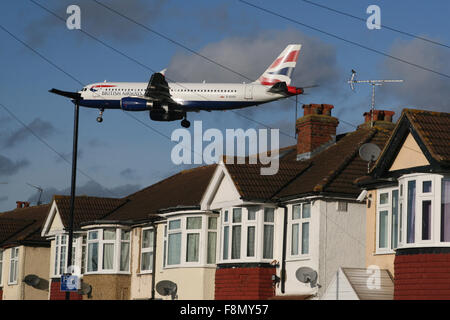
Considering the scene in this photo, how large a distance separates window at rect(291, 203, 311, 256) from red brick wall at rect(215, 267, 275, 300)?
49.2 inches

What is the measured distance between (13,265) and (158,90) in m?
14.1

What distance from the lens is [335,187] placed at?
33.5m

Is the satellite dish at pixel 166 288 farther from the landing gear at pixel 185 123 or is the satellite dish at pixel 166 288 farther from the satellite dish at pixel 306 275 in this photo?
the landing gear at pixel 185 123

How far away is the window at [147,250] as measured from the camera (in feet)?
143

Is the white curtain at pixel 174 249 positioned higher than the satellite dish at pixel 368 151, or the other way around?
the satellite dish at pixel 368 151

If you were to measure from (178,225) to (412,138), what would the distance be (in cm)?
1371

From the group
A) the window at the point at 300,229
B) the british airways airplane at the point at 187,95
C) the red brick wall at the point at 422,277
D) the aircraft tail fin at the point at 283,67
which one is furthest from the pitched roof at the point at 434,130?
the aircraft tail fin at the point at 283,67

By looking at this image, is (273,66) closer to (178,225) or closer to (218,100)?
(218,100)

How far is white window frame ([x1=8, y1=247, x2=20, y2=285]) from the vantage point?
184ft

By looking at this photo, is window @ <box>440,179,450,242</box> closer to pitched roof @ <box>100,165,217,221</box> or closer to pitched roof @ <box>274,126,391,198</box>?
pitched roof @ <box>274,126,391,198</box>

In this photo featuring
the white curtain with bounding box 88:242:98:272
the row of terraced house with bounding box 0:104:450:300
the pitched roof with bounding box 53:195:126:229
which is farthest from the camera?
the pitched roof with bounding box 53:195:126:229

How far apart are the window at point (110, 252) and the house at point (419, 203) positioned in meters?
17.8

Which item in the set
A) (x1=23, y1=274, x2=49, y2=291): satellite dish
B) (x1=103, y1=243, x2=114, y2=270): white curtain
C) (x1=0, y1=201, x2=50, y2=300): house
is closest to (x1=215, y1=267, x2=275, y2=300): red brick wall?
(x1=103, y1=243, x2=114, y2=270): white curtain
